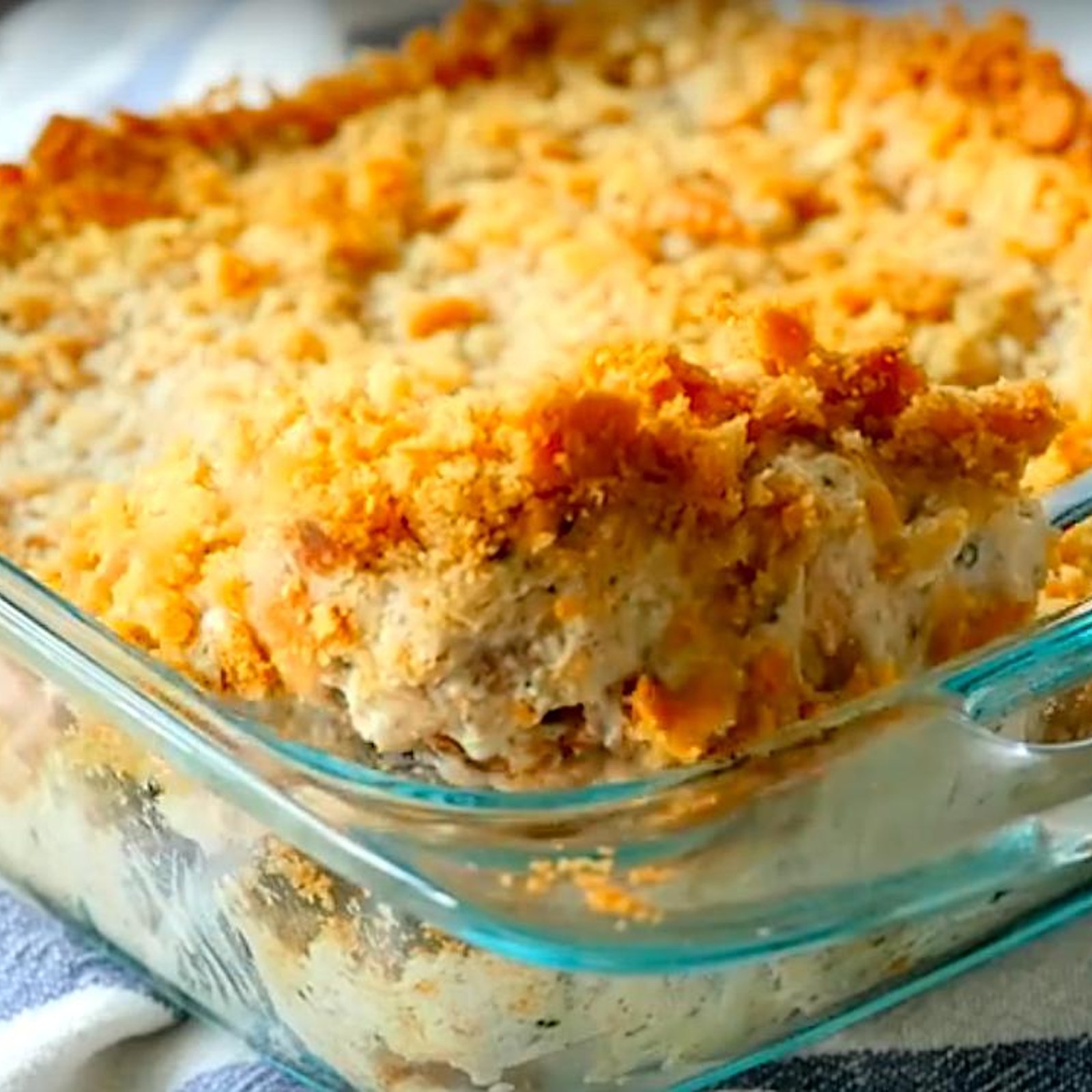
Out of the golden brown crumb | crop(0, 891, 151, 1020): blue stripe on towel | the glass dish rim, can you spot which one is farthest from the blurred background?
the glass dish rim

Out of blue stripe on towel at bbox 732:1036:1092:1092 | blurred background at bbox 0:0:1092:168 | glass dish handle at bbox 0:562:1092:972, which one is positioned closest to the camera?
glass dish handle at bbox 0:562:1092:972

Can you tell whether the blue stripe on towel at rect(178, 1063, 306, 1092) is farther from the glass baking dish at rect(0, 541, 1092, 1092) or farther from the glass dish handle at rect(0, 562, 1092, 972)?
the glass dish handle at rect(0, 562, 1092, 972)

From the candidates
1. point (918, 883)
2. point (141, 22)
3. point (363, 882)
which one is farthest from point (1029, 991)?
point (141, 22)

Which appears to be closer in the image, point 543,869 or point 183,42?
point 543,869

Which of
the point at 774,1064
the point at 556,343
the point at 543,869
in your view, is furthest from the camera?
the point at 556,343

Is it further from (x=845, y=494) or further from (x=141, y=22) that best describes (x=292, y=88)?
(x=845, y=494)

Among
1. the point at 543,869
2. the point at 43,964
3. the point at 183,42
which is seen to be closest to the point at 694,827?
the point at 543,869

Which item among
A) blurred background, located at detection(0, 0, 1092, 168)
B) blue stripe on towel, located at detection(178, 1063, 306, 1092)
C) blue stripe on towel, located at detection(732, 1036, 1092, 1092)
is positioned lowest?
blue stripe on towel, located at detection(732, 1036, 1092, 1092)

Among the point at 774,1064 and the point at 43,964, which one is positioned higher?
the point at 43,964

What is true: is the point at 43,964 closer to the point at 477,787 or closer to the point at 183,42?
the point at 477,787
